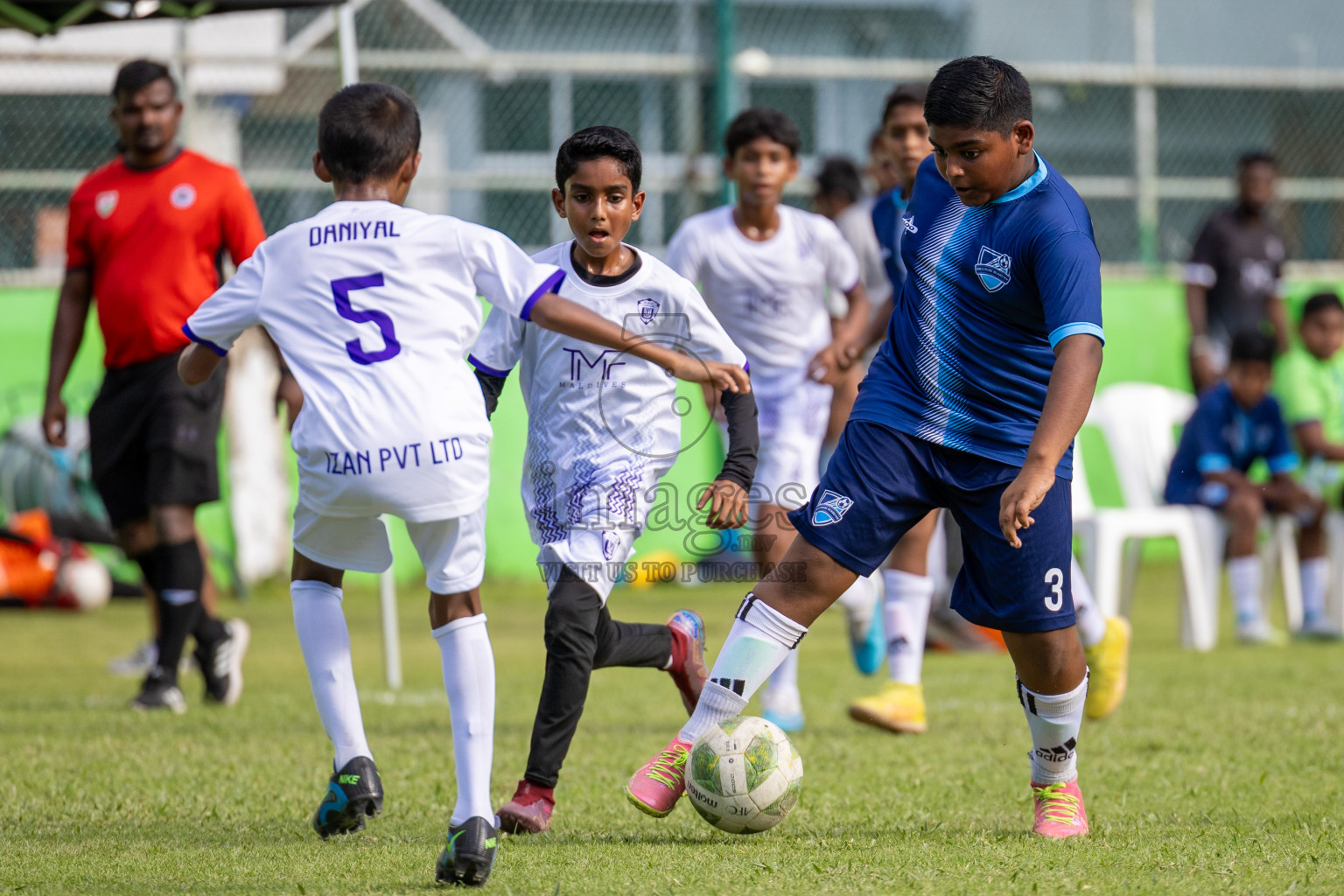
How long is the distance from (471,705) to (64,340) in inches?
156

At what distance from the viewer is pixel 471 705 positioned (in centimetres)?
346

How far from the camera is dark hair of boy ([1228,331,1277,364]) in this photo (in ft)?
30.7

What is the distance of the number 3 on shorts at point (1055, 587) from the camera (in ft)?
12.3

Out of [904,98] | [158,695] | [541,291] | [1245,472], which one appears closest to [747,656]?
[541,291]

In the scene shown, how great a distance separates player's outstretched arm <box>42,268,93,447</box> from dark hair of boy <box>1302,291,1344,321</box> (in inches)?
279

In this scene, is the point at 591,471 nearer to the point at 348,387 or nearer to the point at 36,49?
the point at 348,387

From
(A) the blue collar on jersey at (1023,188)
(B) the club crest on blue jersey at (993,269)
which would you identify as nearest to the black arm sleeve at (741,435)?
(B) the club crest on blue jersey at (993,269)

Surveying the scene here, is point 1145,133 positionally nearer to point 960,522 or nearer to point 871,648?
point 871,648

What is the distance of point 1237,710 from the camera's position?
6.16 meters

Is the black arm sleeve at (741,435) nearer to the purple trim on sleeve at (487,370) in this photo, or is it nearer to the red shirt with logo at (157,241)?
the purple trim on sleeve at (487,370)

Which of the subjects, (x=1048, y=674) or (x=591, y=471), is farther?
(x=591, y=471)

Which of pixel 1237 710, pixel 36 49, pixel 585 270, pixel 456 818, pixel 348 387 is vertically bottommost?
pixel 1237 710

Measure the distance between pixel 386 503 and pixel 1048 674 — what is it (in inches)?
65.5

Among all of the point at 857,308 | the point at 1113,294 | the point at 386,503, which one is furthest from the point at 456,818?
the point at 1113,294
